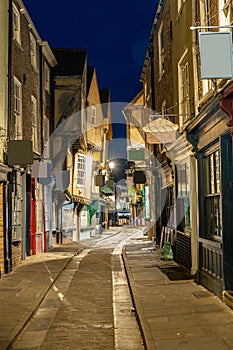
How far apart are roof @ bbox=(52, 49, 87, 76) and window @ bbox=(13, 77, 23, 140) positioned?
9.74 metres

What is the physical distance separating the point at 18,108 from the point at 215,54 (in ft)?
35.1

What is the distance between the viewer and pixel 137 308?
8711mm

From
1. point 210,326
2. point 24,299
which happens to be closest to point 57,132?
point 24,299

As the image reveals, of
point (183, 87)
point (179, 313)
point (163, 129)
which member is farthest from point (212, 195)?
point (183, 87)

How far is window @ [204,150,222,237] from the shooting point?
32.6 feet

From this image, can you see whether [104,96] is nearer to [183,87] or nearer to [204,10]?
[183,87]

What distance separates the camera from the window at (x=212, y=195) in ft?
32.6

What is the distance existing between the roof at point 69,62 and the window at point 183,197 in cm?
1408

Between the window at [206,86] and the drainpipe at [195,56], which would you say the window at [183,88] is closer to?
the drainpipe at [195,56]

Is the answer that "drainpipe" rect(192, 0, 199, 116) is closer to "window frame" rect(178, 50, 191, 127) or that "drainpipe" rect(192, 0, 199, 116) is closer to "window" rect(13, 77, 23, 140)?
"window frame" rect(178, 50, 191, 127)

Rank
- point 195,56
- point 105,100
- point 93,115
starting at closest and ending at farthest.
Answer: point 195,56 → point 93,115 → point 105,100

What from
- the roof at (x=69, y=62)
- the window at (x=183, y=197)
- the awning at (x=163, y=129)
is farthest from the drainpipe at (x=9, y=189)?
the roof at (x=69, y=62)

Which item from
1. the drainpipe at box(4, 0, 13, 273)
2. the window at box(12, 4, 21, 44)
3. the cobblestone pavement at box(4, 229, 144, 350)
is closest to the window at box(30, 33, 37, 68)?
the window at box(12, 4, 21, 44)

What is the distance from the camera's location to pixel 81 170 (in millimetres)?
30203
